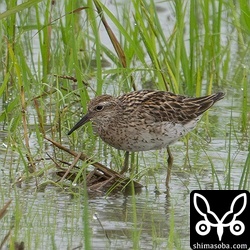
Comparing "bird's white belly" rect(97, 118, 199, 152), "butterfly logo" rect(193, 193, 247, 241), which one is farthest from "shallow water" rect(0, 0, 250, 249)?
"bird's white belly" rect(97, 118, 199, 152)

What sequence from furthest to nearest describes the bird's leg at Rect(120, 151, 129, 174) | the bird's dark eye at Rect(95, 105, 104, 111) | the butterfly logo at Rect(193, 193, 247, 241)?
the bird's dark eye at Rect(95, 105, 104, 111) < the bird's leg at Rect(120, 151, 129, 174) < the butterfly logo at Rect(193, 193, 247, 241)

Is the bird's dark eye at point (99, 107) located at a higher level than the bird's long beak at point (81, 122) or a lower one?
higher

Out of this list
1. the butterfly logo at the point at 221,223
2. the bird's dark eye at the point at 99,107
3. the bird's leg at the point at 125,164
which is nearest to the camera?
the butterfly logo at the point at 221,223

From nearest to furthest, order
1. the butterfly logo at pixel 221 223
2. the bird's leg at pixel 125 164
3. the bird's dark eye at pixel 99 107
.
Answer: the butterfly logo at pixel 221 223, the bird's leg at pixel 125 164, the bird's dark eye at pixel 99 107

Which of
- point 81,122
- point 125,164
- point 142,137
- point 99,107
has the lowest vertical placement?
point 125,164

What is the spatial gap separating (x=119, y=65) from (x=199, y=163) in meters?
1.40

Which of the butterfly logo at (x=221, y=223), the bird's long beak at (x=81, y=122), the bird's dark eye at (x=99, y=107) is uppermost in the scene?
the bird's dark eye at (x=99, y=107)

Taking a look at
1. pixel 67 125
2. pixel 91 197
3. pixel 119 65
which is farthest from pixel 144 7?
pixel 91 197

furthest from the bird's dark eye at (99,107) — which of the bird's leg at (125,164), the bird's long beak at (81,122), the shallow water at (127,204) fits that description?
the shallow water at (127,204)

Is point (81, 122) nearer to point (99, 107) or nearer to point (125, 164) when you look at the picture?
point (99, 107)

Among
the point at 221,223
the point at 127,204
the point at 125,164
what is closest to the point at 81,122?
the point at 125,164

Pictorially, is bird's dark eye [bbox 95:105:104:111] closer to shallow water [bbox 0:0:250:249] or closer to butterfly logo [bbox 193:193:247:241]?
shallow water [bbox 0:0:250:249]

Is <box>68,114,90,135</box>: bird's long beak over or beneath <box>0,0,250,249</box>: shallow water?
over

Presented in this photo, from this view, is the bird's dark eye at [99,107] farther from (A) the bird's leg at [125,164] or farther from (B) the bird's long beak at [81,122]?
(A) the bird's leg at [125,164]
